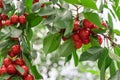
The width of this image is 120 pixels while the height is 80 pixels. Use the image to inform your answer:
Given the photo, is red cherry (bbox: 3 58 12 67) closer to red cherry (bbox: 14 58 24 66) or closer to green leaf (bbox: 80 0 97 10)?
red cherry (bbox: 14 58 24 66)

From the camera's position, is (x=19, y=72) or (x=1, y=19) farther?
(x=1, y=19)

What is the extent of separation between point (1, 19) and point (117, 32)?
389 mm

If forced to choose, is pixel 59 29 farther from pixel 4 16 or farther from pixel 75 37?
pixel 4 16

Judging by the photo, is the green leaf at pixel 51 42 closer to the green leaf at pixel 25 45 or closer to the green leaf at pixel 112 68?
the green leaf at pixel 25 45

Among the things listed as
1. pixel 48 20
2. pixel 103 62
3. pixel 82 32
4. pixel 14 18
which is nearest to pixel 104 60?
pixel 103 62

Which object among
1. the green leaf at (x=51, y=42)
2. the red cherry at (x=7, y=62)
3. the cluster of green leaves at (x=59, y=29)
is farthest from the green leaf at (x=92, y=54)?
the red cherry at (x=7, y=62)

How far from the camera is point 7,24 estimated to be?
51.9 inches

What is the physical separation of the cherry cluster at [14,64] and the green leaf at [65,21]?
0.15m

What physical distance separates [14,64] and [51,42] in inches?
6.3

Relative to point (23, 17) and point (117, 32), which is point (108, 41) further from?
point (23, 17)

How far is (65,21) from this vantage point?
122cm

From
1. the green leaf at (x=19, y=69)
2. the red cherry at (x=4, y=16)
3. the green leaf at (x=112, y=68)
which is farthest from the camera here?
the red cherry at (x=4, y=16)

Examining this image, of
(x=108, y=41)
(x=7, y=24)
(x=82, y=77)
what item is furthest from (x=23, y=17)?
(x=82, y=77)

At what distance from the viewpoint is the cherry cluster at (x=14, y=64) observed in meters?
1.21
